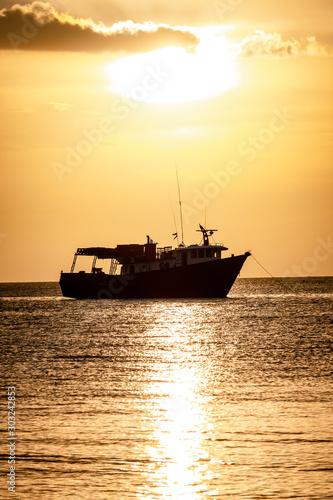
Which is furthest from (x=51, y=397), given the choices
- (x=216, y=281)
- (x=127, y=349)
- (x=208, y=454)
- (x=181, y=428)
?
(x=216, y=281)

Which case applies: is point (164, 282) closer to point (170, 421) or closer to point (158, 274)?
point (158, 274)

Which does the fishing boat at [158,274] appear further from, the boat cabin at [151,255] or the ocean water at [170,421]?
the ocean water at [170,421]

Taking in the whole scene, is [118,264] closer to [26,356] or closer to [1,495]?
[26,356]

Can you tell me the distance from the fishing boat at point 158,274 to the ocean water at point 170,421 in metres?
51.1

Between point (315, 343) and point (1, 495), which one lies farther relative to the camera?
point (315, 343)

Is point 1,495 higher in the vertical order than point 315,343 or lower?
lower

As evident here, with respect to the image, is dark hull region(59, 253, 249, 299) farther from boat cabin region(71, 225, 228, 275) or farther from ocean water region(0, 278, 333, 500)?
ocean water region(0, 278, 333, 500)

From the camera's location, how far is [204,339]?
190 feet

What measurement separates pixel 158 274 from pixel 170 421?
3373 inches

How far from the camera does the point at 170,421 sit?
24.0 metres

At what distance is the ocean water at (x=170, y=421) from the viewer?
17.5 meters

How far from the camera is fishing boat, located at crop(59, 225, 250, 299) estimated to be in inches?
4087

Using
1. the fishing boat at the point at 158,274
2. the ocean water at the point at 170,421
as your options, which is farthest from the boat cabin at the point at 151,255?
the ocean water at the point at 170,421

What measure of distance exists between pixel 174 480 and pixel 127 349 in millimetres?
32366
